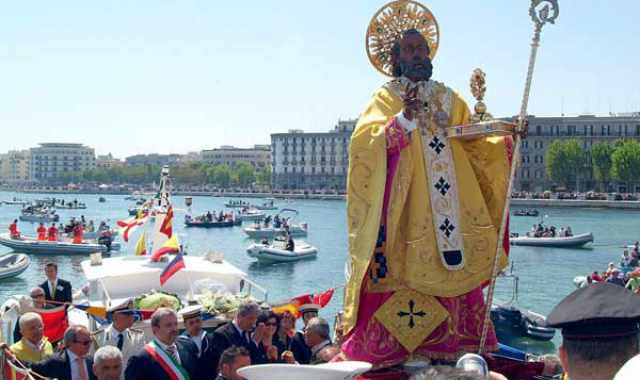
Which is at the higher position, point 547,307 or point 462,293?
point 462,293

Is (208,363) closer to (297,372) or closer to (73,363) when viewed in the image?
(73,363)

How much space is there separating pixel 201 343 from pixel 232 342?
0.48 m

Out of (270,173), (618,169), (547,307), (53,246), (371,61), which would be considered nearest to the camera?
(371,61)

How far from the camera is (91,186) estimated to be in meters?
193

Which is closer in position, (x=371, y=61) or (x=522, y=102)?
(x=522, y=102)

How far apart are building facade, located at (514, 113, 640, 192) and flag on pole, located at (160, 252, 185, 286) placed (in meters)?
104

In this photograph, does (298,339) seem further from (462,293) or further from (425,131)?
(425,131)

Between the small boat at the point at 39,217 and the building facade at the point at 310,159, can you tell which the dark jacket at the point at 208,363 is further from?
the building facade at the point at 310,159

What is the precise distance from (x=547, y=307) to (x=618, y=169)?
76.2 metres

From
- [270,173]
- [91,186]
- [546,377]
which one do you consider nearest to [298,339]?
[546,377]

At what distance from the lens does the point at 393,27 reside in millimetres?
7453

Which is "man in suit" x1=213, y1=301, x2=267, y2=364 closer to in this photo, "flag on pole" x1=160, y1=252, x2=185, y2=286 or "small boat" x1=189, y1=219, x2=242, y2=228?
"flag on pole" x1=160, y1=252, x2=185, y2=286

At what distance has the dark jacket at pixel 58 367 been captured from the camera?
6422 millimetres

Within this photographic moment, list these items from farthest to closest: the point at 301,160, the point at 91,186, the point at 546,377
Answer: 1. the point at 91,186
2. the point at 301,160
3. the point at 546,377
